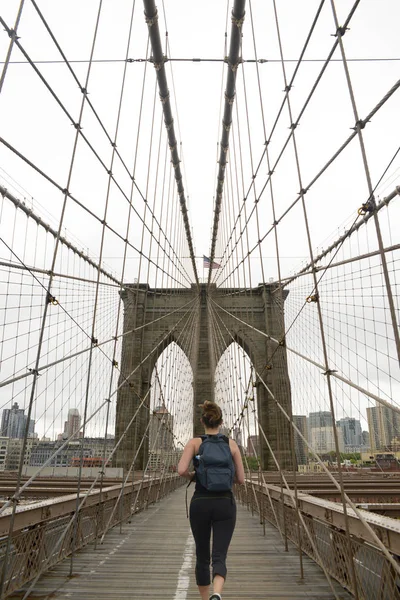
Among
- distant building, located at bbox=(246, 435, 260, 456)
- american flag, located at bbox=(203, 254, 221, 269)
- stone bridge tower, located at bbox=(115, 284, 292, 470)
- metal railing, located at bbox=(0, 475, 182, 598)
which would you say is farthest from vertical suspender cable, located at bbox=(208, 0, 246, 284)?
stone bridge tower, located at bbox=(115, 284, 292, 470)

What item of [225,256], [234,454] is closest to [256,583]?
[234,454]

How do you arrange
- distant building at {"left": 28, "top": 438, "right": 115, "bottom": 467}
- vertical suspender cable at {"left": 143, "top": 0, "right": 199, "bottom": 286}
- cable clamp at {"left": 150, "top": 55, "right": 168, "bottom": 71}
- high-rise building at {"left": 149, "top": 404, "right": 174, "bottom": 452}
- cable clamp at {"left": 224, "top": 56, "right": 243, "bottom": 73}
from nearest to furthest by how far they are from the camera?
1. vertical suspender cable at {"left": 143, "top": 0, "right": 199, "bottom": 286}
2. cable clamp at {"left": 150, "top": 55, "right": 168, "bottom": 71}
3. cable clamp at {"left": 224, "top": 56, "right": 243, "bottom": 73}
4. distant building at {"left": 28, "top": 438, "right": 115, "bottom": 467}
5. high-rise building at {"left": 149, "top": 404, "right": 174, "bottom": 452}

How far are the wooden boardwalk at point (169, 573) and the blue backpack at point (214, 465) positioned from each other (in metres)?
0.84

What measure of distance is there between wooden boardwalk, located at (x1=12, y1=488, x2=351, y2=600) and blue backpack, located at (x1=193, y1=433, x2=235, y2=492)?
84 cm

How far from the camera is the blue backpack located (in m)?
2.08

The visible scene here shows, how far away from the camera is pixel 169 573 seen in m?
3.04

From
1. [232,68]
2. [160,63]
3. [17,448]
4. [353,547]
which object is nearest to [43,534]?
[353,547]

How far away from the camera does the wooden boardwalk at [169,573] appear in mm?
2518

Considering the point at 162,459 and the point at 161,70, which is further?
the point at 162,459

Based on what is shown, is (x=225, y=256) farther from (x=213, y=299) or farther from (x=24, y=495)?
(x=24, y=495)

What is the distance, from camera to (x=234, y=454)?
89.0 inches

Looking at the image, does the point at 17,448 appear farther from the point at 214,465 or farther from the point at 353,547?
the point at 214,465

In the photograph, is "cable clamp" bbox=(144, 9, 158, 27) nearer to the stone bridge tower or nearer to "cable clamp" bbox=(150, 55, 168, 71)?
"cable clamp" bbox=(150, 55, 168, 71)

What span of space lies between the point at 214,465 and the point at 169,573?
4.63 ft
